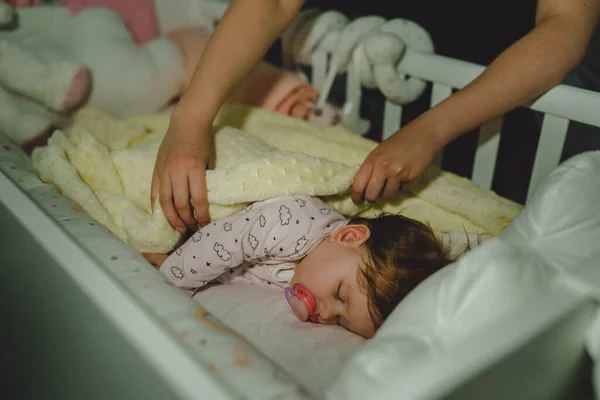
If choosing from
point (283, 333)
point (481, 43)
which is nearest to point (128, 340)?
point (283, 333)

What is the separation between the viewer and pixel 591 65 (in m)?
0.95

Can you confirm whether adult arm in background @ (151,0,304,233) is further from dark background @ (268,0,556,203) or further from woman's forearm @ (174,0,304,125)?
dark background @ (268,0,556,203)

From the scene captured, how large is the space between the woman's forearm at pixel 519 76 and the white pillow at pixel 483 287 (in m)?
0.24

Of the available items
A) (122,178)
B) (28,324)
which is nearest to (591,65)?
(122,178)

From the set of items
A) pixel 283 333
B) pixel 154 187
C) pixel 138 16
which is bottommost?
pixel 283 333

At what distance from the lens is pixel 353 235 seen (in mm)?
755

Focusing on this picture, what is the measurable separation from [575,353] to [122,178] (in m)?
0.68

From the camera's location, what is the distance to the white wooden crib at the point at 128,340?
0.39m

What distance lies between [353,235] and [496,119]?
341 mm

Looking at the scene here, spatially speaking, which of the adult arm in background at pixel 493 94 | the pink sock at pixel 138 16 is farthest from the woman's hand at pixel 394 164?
the pink sock at pixel 138 16

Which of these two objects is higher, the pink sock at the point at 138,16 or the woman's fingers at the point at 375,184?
the pink sock at the point at 138,16

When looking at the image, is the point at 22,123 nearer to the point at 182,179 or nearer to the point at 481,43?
the point at 182,179

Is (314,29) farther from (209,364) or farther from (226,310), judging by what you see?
(209,364)

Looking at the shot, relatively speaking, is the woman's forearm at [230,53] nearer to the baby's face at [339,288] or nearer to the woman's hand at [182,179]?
the woman's hand at [182,179]
